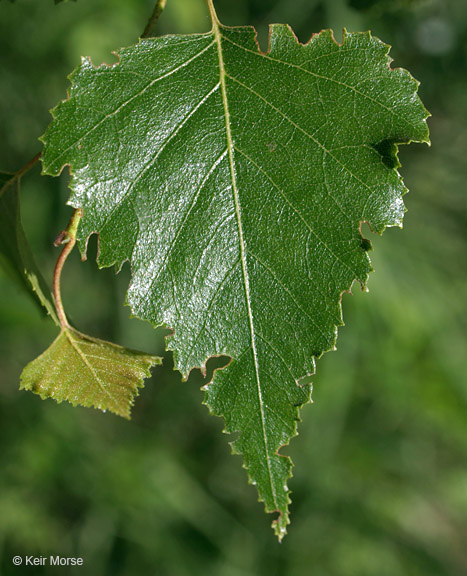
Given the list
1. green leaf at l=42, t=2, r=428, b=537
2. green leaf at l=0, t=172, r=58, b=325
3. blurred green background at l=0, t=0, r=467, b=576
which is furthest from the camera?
blurred green background at l=0, t=0, r=467, b=576

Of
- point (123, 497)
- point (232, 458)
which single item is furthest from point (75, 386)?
point (232, 458)

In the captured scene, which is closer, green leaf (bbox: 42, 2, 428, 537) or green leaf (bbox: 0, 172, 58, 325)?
green leaf (bbox: 42, 2, 428, 537)

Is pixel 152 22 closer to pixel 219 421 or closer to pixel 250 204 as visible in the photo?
pixel 250 204

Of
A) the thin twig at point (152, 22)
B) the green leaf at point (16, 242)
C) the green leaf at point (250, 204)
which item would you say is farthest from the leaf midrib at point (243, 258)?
the green leaf at point (16, 242)

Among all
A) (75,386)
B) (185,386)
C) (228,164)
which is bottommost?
(75,386)

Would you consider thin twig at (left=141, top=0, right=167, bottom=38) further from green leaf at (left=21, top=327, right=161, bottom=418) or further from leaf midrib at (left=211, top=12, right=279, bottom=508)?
green leaf at (left=21, top=327, right=161, bottom=418)

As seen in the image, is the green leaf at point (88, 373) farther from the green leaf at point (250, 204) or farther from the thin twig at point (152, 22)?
the thin twig at point (152, 22)

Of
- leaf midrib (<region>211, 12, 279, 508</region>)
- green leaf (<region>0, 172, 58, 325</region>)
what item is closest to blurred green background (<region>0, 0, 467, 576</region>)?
green leaf (<region>0, 172, 58, 325</region>)

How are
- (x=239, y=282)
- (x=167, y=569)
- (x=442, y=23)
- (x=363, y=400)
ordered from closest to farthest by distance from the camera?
(x=239, y=282), (x=442, y=23), (x=167, y=569), (x=363, y=400)

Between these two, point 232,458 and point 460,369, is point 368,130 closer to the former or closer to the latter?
point 460,369
